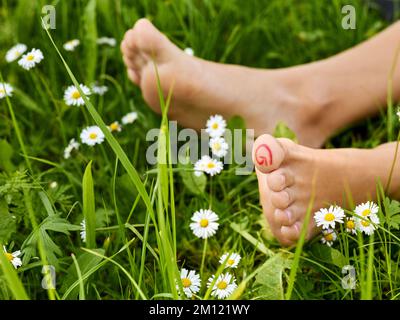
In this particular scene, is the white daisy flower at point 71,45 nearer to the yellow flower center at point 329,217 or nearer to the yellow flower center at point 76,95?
the yellow flower center at point 76,95

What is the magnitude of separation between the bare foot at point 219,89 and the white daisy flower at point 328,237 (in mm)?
291

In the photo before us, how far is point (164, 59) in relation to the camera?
119 centimetres

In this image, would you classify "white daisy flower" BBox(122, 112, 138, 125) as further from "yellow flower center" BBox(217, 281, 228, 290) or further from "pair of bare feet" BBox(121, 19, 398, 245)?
"yellow flower center" BBox(217, 281, 228, 290)

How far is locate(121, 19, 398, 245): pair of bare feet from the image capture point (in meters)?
0.97

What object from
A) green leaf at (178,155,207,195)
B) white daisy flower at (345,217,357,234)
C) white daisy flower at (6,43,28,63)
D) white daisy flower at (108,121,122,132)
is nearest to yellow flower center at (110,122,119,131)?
white daisy flower at (108,121,122,132)

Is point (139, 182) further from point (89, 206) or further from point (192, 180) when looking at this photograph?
point (192, 180)

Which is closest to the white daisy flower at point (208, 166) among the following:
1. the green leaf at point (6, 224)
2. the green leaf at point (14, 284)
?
the green leaf at point (6, 224)

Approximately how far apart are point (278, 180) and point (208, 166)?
234 millimetres

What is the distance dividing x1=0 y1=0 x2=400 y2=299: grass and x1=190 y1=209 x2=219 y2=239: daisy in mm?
34

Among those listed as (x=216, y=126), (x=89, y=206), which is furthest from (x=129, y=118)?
(x=89, y=206)

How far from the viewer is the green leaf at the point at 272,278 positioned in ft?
3.09

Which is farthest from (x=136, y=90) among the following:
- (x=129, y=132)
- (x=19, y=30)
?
(x=19, y=30)

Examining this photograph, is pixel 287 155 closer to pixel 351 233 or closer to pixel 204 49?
pixel 351 233
